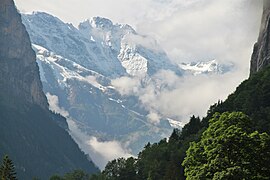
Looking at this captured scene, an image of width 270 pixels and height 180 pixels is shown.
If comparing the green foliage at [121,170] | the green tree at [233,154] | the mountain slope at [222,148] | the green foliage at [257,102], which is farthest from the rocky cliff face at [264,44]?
the green tree at [233,154]

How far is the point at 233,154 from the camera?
42.3m

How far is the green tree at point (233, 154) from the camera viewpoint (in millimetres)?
40938

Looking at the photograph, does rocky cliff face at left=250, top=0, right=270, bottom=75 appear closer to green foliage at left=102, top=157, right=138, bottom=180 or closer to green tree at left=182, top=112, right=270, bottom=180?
green foliage at left=102, top=157, right=138, bottom=180

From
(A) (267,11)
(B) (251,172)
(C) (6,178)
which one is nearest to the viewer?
(B) (251,172)

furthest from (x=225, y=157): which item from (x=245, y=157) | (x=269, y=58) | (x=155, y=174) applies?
(x=269, y=58)

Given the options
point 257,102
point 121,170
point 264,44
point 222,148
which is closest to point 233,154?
point 222,148

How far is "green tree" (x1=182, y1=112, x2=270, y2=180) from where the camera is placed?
134 ft

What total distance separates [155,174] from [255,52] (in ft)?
242

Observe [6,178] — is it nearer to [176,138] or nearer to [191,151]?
[191,151]

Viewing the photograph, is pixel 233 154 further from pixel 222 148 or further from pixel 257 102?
pixel 257 102

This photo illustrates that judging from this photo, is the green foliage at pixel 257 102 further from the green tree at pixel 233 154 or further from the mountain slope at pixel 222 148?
the green tree at pixel 233 154

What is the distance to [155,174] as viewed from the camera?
10100 centimetres

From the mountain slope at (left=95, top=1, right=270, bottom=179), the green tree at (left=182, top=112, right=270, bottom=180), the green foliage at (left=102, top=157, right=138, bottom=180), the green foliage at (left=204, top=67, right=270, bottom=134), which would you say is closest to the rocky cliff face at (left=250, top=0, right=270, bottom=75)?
the mountain slope at (left=95, top=1, right=270, bottom=179)

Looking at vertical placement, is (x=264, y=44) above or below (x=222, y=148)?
above
